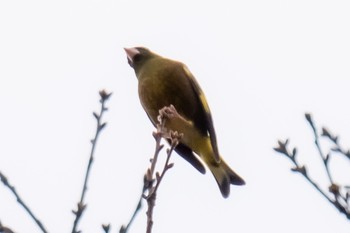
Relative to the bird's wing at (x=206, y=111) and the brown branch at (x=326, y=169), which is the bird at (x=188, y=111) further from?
the brown branch at (x=326, y=169)

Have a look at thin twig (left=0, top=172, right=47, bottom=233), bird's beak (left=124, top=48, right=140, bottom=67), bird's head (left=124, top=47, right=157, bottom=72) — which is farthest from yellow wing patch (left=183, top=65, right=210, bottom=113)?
thin twig (left=0, top=172, right=47, bottom=233)

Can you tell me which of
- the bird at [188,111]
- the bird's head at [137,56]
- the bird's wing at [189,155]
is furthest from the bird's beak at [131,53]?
the bird's wing at [189,155]

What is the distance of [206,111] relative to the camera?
18.9 ft

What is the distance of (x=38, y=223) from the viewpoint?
2441mm

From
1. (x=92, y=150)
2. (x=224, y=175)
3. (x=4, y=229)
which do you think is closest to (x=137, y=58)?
(x=224, y=175)

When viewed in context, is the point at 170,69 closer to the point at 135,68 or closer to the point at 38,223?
the point at 135,68

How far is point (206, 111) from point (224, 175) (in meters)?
0.48

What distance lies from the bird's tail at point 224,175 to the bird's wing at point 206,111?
116 mm

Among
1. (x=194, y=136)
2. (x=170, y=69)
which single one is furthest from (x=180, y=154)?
(x=170, y=69)

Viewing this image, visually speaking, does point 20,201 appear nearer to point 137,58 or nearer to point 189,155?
point 189,155

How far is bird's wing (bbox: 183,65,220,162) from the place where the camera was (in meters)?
5.57

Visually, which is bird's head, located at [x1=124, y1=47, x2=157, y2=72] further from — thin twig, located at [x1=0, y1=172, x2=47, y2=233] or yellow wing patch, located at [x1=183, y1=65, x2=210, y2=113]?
thin twig, located at [x1=0, y1=172, x2=47, y2=233]

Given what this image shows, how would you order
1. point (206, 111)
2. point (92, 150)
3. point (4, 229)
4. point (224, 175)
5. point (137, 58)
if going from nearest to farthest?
point (4, 229) → point (92, 150) → point (224, 175) → point (206, 111) → point (137, 58)

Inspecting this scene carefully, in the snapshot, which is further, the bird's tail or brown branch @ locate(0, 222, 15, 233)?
the bird's tail
